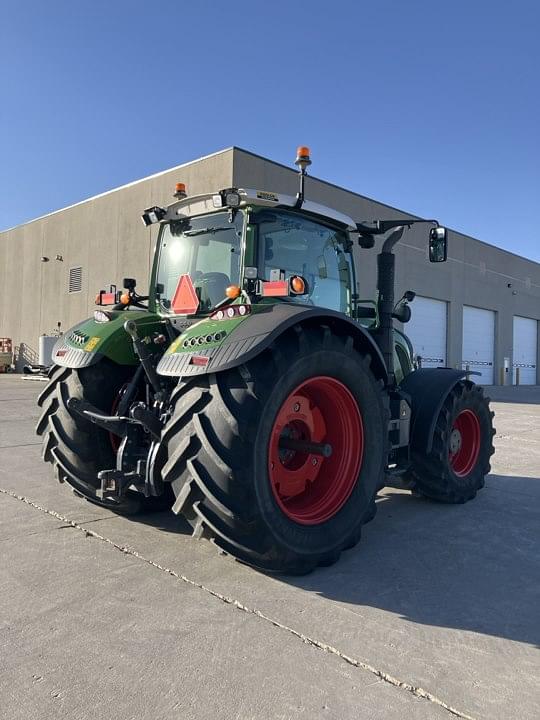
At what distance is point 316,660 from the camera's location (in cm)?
246

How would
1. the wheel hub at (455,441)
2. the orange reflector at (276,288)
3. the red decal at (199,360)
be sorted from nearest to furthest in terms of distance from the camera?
1. the red decal at (199,360)
2. the orange reflector at (276,288)
3. the wheel hub at (455,441)

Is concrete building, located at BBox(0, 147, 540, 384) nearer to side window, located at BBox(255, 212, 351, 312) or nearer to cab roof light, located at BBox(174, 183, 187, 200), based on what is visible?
cab roof light, located at BBox(174, 183, 187, 200)

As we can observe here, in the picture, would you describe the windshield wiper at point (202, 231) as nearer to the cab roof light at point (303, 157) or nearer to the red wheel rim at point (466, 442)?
the cab roof light at point (303, 157)

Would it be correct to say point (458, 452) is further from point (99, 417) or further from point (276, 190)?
point (276, 190)

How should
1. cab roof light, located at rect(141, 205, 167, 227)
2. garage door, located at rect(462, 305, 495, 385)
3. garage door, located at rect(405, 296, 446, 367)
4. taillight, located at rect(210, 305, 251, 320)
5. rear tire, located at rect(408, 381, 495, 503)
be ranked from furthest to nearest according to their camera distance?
garage door, located at rect(462, 305, 495, 385), garage door, located at rect(405, 296, 446, 367), rear tire, located at rect(408, 381, 495, 503), cab roof light, located at rect(141, 205, 167, 227), taillight, located at rect(210, 305, 251, 320)

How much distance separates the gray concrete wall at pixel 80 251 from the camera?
20.1m

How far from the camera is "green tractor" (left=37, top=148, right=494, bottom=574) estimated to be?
3.07 m

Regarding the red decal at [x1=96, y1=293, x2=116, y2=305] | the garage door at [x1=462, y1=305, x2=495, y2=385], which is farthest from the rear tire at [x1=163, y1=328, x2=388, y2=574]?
the garage door at [x1=462, y1=305, x2=495, y2=385]

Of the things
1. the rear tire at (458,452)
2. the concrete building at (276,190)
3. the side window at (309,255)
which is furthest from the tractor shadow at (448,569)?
the concrete building at (276,190)

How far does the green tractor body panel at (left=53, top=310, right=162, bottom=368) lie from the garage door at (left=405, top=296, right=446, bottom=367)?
69.4 ft

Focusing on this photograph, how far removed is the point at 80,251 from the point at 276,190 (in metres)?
9.96

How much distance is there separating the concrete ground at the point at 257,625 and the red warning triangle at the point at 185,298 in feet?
5.18

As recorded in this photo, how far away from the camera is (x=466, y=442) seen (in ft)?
18.9

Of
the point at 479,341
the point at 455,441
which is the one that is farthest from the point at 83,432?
the point at 479,341
